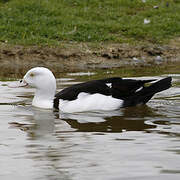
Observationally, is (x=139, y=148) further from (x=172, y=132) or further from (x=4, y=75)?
(x=4, y=75)

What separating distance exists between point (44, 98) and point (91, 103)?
2.61 ft

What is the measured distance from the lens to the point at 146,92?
29.5ft

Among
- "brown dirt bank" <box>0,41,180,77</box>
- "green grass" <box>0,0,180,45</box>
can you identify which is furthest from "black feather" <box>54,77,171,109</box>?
"green grass" <box>0,0,180,45</box>

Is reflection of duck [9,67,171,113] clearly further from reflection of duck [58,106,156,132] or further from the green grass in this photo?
the green grass

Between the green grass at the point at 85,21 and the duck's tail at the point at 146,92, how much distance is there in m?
5.41

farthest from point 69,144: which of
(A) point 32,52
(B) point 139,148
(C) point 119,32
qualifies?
(C) point 119,32

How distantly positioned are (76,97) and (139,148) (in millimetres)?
2479

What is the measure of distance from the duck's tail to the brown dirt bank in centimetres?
431

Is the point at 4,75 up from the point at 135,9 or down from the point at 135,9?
down

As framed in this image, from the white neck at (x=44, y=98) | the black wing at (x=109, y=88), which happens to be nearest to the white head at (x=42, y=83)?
the white neck at (x=44, y=98)

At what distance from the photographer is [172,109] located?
8.62m

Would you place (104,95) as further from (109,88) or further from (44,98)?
(44,98)

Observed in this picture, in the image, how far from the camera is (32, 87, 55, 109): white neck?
29.7ft

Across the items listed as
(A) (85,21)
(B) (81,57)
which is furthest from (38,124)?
(A) (85,21)
